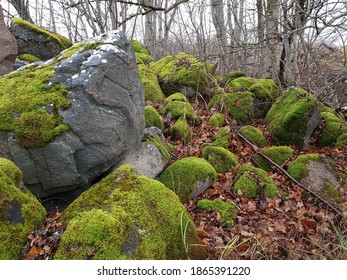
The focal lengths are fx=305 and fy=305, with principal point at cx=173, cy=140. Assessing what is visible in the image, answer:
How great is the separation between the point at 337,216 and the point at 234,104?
14.0 ft

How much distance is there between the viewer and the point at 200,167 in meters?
5.30

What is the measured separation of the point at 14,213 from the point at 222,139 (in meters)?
4.75

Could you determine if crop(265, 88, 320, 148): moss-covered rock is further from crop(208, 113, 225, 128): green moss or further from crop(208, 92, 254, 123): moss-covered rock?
crop(208, 113, 225, 128): green moss

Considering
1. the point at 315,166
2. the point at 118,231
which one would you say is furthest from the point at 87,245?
the point at 315,166

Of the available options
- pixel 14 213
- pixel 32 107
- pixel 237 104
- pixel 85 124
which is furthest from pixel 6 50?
pixel 237 104

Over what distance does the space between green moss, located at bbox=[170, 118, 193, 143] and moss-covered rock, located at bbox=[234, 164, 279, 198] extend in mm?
1795

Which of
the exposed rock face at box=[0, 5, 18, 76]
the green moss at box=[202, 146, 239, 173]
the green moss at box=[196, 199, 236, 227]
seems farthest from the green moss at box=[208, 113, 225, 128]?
the exposed rock face at box=[0, 5, 18, 76]

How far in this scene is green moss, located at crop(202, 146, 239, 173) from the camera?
5.96m

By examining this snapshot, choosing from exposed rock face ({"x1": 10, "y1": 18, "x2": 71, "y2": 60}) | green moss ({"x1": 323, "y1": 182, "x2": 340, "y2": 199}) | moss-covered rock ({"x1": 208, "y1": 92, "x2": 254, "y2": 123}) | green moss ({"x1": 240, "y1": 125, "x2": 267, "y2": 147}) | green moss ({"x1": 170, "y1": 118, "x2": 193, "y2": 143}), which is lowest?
green moss ({"x1": 323, "y1": 182, "x2": 340, "y2": 199})

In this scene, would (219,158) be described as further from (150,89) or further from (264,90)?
(264,90)

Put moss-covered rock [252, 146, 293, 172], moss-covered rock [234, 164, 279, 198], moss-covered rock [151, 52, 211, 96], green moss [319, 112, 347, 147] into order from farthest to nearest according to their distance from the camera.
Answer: moss-covered rock [151, 52, 211, 96]
green moss [319, 112, 347, 147]
moss-covered rock [252, 146, 293, 172]
moss-covered rock [234, 164, 279, 198]

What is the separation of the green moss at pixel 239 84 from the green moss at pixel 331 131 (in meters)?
2.63

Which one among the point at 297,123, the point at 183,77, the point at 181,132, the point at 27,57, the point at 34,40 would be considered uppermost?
the point at 34,40

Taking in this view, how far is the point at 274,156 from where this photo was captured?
6.40 m
